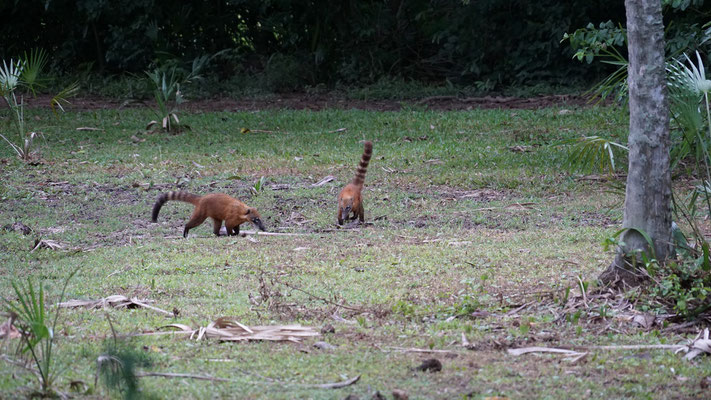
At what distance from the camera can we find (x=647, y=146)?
5.26 metres

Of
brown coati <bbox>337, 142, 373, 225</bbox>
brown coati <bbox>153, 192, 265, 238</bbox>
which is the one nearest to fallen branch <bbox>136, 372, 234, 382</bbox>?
brown coati <bbox>153, 192, 265, 238</bbox>

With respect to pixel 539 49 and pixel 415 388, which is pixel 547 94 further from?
pixel 415 388

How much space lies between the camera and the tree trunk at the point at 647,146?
17.2 feet

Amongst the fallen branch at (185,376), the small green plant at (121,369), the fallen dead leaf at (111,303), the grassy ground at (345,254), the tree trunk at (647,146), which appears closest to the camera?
the small green plant at (121,369)

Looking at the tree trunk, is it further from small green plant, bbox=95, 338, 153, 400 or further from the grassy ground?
small green plant, bbox=95, 338, 153, 400

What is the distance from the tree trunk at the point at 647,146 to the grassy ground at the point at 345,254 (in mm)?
590

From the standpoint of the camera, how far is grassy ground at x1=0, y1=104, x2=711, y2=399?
423 centimetres

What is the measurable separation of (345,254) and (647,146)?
297cm

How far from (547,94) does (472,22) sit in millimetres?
2524

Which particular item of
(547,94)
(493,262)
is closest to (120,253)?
(493,262)

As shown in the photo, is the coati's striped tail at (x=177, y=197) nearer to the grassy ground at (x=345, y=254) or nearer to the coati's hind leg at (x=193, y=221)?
the coati's hind leg at (x=193, y=221)

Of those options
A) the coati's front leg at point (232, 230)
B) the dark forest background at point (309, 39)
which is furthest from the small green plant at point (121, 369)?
the dark forest background at point (309, 39)

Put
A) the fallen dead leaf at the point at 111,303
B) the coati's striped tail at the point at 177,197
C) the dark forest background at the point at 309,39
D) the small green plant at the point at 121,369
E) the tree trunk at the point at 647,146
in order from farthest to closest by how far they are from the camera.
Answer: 1. the dark forest background at the point at 309,39
2. the coati's striped tail at the point at 177,197
3. the fallen dead leaf at the point at 111,303
4. the tree trunk at the point at 647,146
5. the small green plant at the point at 121,369

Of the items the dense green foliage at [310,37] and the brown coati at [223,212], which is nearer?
the brown coati at [223,212]
